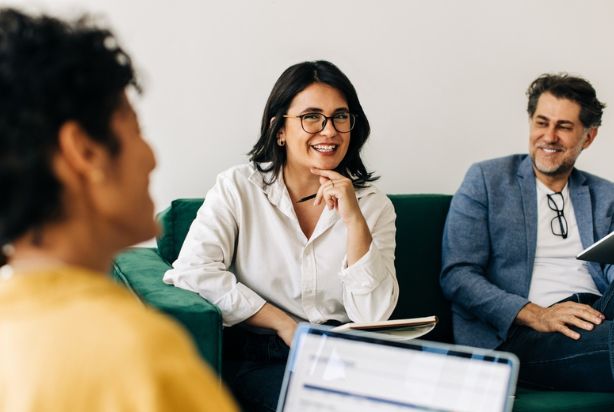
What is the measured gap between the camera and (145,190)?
825 mm

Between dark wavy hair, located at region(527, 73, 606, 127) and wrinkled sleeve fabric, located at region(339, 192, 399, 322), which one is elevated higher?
dark wavy hair, located at region(527, 73, 606, 127)

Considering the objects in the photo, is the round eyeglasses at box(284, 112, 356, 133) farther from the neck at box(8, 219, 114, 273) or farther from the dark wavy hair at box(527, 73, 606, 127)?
the neck at box(8, 219, 114, 273)

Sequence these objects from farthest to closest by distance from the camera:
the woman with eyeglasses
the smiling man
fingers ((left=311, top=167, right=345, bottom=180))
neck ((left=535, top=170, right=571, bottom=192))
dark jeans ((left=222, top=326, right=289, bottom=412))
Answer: neck ((left=535, top=170, right=571, bottom=192)) < the smiling man < fingers ((left=311, top=167, right=345, bottom=180)) < the woman with eyeglasses < dark jeans ((left=222, top=326, right=289, bottom=412))

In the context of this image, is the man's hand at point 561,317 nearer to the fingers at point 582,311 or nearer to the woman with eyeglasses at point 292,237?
the fingers at point 582,311

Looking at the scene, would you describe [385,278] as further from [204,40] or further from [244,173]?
[204,40]

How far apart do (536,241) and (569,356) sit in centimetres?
42

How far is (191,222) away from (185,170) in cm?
27

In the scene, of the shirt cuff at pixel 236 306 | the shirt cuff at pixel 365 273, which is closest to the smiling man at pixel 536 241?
the shirt cuff at pixel 365 273

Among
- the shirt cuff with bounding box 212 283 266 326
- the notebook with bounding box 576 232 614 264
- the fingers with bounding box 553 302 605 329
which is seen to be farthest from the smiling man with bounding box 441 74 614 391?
the shirt cuff with bounding box 212 283 266 326

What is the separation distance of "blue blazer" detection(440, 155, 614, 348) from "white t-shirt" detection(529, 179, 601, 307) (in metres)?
0.03

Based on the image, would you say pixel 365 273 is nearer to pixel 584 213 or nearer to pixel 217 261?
pixel 217 261

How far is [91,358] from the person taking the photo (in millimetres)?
589

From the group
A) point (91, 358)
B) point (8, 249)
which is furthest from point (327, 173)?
point (91, 358)

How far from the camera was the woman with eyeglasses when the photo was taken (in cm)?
193
